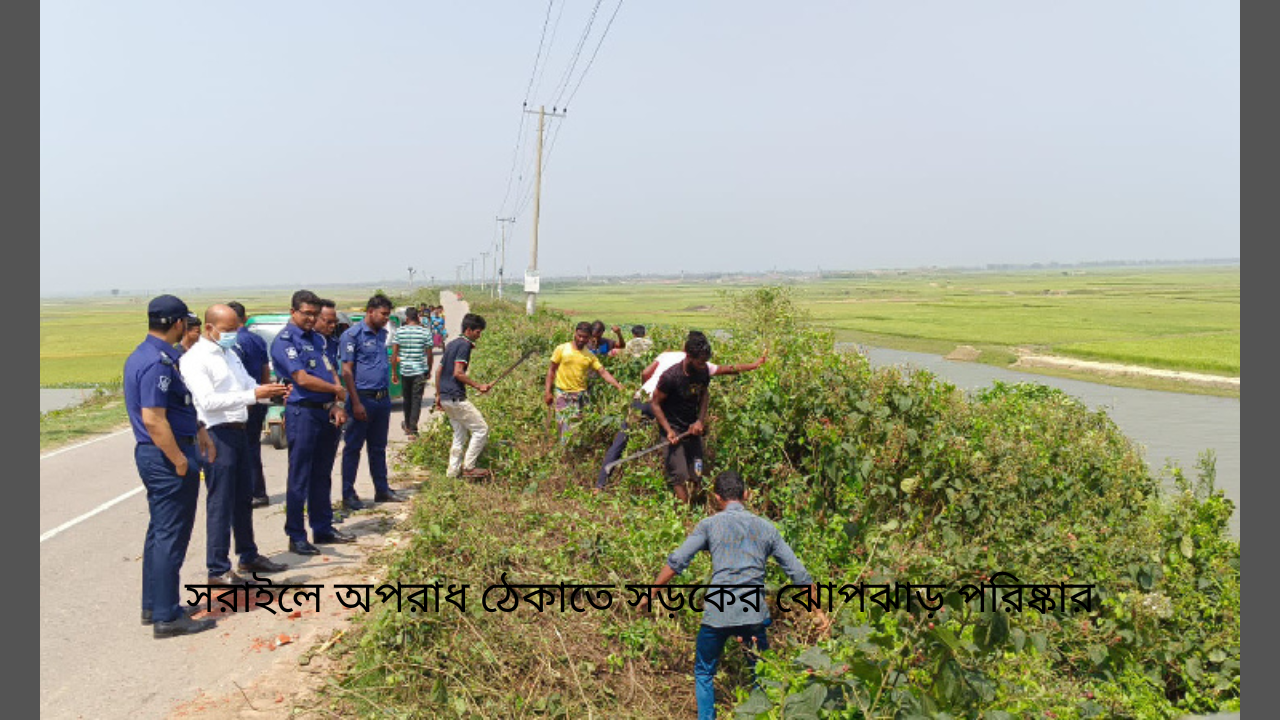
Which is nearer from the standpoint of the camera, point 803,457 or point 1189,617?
point 1189,617

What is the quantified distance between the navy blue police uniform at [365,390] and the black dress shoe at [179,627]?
101 inches

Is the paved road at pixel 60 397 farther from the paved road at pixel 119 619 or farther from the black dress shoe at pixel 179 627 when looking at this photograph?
the black dress shoe at pixel 179 627

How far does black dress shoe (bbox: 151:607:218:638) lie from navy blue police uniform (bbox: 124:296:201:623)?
0.03 metres

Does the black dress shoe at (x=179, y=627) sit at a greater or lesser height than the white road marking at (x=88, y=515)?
lesser

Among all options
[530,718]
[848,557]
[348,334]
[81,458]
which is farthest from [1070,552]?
[81,458]

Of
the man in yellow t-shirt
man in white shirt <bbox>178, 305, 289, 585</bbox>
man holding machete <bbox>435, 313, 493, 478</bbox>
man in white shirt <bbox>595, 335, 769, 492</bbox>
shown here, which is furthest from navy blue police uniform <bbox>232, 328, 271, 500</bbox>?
man in white shirt <bbox>595, 335, 769, 492</bbox>

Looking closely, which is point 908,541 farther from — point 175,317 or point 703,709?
point 175,317

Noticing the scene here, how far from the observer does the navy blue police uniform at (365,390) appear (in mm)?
7781

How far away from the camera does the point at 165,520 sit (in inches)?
201

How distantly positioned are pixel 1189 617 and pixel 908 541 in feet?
6.01

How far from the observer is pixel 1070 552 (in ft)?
18.8

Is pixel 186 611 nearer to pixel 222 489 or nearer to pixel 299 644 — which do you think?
pixel 222 489

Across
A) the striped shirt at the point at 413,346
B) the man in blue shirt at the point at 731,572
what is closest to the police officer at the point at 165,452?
the man in blue shirt at the point at 731,572

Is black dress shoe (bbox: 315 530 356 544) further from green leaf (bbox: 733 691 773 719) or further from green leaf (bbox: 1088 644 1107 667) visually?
green leaf (bbox: 1088 644 1107 667)
